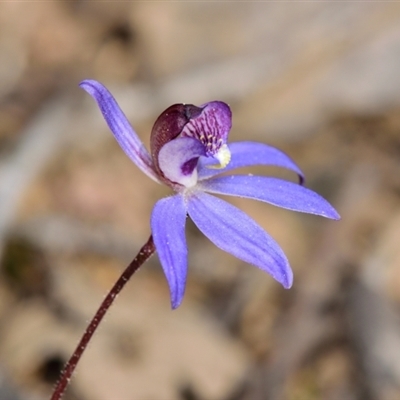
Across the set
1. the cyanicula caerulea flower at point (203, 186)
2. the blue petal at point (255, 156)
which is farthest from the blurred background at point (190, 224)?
the cyanicula caerulea flower at point (203, 186)

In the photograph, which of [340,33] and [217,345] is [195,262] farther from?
[340,33]

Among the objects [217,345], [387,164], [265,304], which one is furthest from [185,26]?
[217,345]

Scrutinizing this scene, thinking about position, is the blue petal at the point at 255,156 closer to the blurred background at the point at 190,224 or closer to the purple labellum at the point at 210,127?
the purple labellum at the point at 210,127

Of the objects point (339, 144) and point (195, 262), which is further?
point (339, 144)

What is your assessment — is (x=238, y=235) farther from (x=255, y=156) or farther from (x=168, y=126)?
(x=255, y=156)

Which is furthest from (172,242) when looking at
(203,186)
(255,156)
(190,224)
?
(190,224)
